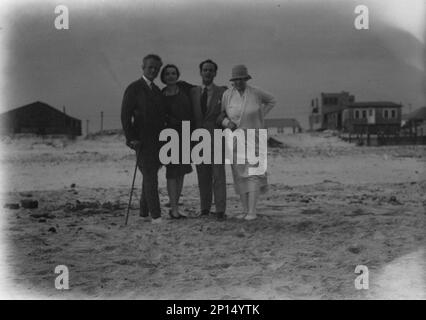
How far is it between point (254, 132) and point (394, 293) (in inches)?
91.7

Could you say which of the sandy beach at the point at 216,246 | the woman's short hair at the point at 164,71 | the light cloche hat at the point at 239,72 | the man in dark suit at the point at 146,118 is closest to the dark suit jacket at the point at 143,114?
the man in dark suit at the point at 146,118

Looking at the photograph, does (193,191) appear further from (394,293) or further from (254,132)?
(394,293)

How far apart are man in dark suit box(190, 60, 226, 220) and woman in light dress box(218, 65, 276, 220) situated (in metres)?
0.12

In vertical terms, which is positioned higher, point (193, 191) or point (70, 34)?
point (70, 34)

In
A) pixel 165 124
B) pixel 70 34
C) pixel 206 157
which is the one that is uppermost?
pixel 70 34

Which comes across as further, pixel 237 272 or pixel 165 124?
pixel 165 124

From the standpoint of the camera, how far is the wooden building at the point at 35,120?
645cm

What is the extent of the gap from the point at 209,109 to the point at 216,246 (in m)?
1.65

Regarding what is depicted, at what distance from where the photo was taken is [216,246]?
16.6ft

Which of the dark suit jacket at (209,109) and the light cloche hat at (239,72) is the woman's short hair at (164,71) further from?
the light cloche hat at (239,72)

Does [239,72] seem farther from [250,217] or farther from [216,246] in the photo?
[216,246]
